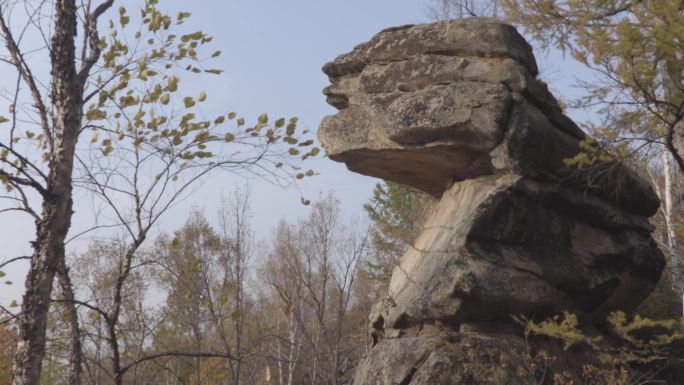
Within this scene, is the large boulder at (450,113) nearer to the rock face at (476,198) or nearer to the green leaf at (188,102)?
the rock face at (476,198)

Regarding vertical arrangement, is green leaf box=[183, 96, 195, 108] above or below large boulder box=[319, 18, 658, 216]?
below

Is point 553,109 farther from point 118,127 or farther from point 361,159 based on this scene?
point 118,127

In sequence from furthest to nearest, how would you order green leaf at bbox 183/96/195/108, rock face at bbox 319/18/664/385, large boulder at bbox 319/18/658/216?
large boulder at bbox 319/18/658/216 < rock face at bbox 319/18/664/385 < green leaf at bbox 183/96/195/108

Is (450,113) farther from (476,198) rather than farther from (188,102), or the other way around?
(188,102)

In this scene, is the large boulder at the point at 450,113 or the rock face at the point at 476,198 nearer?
the rock face at the point at 476,198

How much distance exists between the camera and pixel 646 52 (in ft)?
18.8

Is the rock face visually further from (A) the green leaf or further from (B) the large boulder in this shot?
(A) the green leaf

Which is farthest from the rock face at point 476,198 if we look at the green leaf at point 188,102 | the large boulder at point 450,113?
the green leaf at point 188,102

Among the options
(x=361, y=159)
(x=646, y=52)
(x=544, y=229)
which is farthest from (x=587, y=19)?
(x=361, y=159)

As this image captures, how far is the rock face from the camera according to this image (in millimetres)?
7641

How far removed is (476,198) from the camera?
320 inches

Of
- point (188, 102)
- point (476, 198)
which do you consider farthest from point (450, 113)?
point (188, 102)

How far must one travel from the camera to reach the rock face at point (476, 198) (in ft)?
25.1

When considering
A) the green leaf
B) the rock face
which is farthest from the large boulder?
the green leaf
